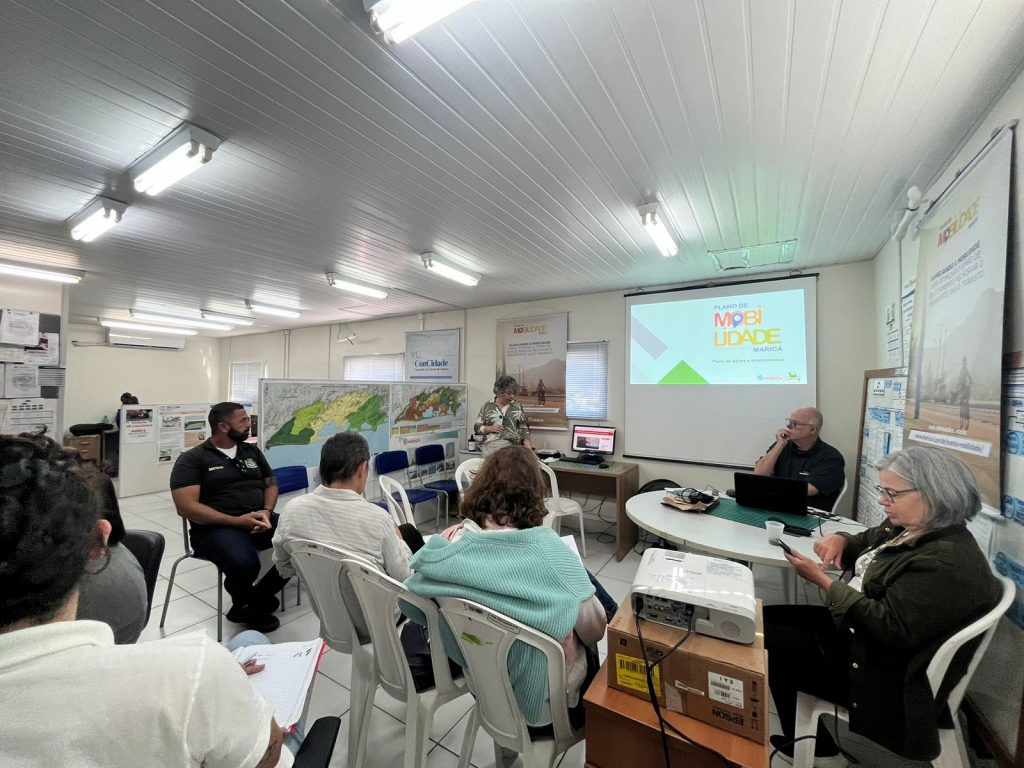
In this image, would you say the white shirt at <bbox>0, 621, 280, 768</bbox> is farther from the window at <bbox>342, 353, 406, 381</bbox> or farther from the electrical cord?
the window at <bbox>342, 353, 406, 381</bbox>

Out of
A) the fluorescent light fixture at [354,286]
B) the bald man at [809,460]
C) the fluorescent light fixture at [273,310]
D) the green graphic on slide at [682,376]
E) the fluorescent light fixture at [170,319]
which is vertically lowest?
the bald man at [809,460]

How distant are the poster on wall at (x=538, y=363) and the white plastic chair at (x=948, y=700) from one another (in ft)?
10.8

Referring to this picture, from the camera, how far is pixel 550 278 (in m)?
3.92

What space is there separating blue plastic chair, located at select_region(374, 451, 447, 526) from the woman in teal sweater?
8.59ft

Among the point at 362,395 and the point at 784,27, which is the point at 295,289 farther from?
the point at 784,27

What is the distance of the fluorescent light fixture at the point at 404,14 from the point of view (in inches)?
43.3

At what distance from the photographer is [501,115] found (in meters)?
1.64

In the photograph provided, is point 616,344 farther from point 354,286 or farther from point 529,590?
point 529,590

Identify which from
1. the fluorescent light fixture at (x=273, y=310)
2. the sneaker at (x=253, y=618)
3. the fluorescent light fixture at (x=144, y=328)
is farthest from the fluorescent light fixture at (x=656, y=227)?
the fluorescent light fixture at (x=144, y=328)

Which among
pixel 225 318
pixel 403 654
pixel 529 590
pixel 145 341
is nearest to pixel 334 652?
pixel 403 654

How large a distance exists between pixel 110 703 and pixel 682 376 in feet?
13.5

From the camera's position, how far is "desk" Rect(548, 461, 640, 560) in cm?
363

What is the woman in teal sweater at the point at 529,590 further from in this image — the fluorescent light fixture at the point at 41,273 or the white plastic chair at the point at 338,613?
the fluorescent light fixture at the point at 41,273

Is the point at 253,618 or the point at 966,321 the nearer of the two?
the point at 966,321
